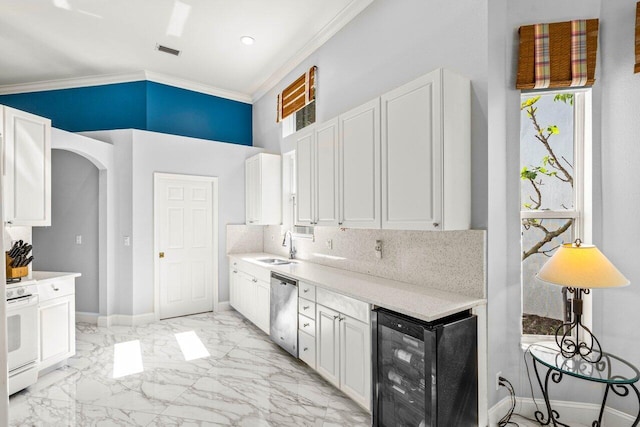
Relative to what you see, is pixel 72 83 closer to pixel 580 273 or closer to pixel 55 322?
pixel 55 322

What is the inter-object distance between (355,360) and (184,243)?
3431 millimetres

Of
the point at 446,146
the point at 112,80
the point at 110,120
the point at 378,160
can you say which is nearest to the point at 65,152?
the point at 110,120

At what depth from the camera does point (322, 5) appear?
3.39 metres

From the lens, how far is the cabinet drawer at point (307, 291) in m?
2.88

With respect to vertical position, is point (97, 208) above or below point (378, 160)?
below

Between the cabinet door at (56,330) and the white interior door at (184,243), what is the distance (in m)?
1.36

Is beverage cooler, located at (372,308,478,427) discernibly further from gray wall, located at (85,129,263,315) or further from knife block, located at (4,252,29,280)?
gray wall, located at (85,129,263,315)

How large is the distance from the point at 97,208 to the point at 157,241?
94cm

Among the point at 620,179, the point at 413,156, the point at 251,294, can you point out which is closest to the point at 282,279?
the point at 251,294

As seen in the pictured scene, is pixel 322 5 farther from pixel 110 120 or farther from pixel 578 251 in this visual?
pixel 110 120

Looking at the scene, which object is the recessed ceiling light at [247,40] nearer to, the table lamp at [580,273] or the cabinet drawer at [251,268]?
the cabinet drawer at [251,268]

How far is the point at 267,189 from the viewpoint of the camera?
4.74 m

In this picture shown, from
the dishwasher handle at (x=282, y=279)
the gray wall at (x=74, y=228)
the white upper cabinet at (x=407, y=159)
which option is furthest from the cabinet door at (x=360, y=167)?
the gray wall at (x=74, y=228)

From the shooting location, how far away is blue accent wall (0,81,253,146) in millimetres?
4945
